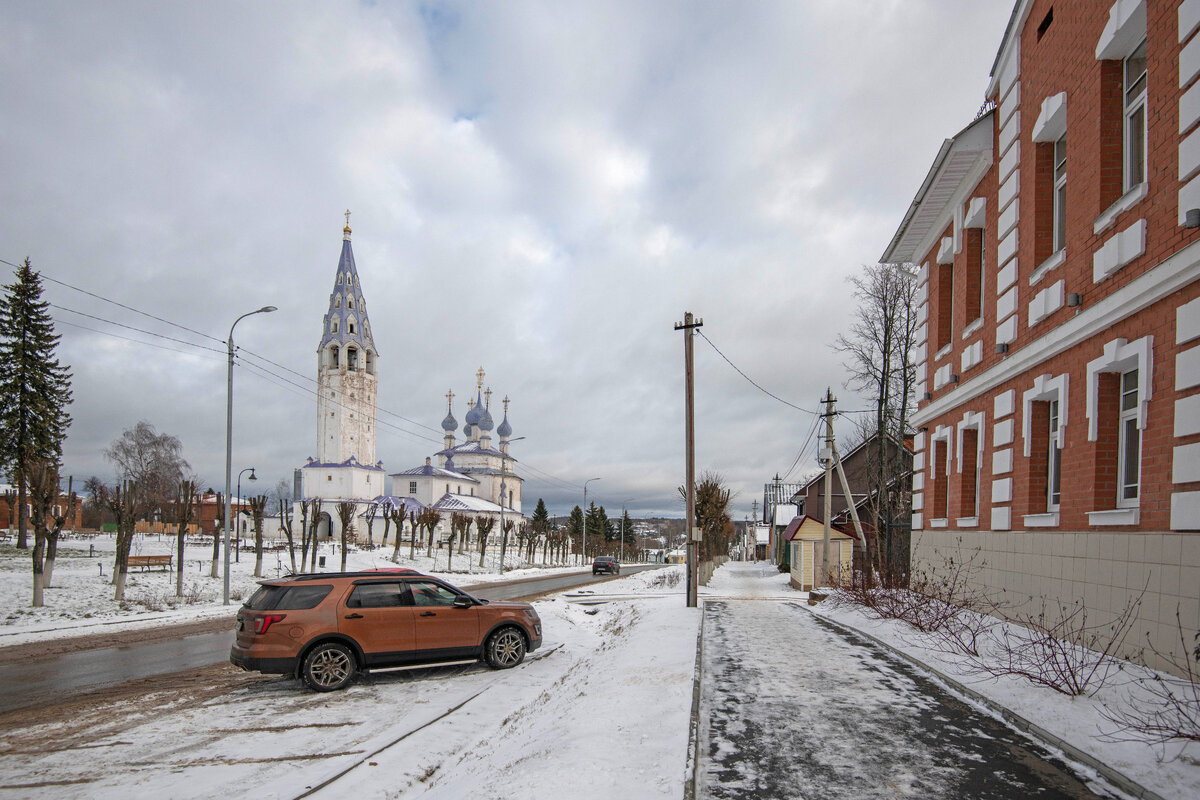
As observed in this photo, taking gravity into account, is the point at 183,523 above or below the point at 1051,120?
below

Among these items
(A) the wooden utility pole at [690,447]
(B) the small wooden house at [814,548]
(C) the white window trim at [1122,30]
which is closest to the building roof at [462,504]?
(B) the small wooden house at [814,548]

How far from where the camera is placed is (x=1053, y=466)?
1116cm

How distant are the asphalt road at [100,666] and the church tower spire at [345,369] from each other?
74.8 metres

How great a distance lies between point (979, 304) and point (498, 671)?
1103cm

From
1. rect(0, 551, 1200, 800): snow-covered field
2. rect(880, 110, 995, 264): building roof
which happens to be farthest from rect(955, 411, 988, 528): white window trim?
rect(880, 110, 995, 264): building roof

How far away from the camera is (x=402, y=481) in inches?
4112

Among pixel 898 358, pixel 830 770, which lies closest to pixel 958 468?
pixel 830 770

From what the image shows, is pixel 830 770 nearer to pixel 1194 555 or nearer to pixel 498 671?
pixel 1194 555

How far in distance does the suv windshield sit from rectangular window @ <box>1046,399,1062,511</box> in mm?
Result: 10228

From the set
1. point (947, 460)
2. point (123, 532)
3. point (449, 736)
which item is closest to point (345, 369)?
point (123, 532)

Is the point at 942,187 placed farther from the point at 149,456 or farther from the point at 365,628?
the point at 149,456

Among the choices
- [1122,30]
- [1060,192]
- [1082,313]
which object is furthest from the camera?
[1060,192]

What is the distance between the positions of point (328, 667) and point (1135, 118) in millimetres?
12045

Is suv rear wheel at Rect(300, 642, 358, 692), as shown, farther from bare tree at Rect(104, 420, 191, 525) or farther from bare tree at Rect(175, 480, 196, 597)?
bare tree at Rect(104, 420, 191, 525)
